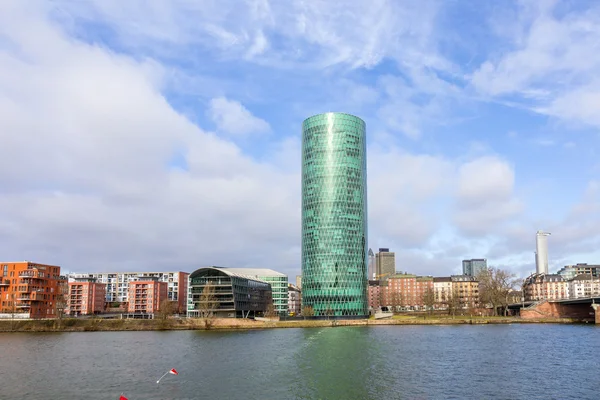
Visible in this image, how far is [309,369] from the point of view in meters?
68.4

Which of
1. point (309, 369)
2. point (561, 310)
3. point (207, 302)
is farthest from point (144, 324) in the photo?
point (561, 310)

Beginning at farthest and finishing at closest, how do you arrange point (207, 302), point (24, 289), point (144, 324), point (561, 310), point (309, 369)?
1. point (561, 310)
2. point (24, 289)
3. point (207, 302)
4. point (144, 324)
5. point (309, 369)

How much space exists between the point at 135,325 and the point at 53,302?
50975 mm

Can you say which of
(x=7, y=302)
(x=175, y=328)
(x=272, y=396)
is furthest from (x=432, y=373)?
(x=7, y=302)

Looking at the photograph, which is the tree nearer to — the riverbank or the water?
the riverbank

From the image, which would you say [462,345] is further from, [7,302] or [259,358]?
[7,302]

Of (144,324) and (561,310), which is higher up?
(561,310)

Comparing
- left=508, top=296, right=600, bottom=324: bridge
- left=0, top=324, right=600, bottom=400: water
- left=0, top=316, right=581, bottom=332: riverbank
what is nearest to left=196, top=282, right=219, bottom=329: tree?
left=0, top=316, right=581, bottom=332: riverbank

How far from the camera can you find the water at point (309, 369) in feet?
176

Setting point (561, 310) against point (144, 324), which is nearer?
point (144, 324)

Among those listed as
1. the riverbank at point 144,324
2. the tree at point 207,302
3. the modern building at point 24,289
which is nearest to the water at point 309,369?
the riverbank at point 144,324

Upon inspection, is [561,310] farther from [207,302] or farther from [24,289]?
[24,289]

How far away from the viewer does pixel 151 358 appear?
81.8m

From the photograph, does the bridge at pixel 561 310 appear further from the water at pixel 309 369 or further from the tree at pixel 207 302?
the tree at pixel 207 302
